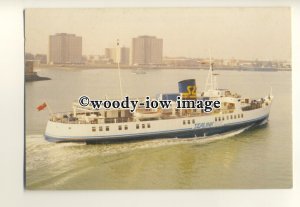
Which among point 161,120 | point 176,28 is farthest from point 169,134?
point 176,28

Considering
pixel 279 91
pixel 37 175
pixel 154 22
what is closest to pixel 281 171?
pixel 279 91

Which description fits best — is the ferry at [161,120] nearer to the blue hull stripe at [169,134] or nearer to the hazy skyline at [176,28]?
the blue hull stripe at [169,134]

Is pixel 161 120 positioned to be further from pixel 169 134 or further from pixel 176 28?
pixel 176 28

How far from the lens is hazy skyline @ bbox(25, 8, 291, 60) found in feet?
6.91

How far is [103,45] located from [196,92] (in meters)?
0.55

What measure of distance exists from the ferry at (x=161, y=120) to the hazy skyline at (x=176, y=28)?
171mm

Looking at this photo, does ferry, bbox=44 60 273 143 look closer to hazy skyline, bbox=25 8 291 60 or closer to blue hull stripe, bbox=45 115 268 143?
blue hull stripe, bbox=45 115 268 143

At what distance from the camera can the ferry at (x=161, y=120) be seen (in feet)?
6.89

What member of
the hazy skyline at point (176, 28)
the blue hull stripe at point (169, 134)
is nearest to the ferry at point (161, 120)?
the blue hull stripe at point (169, 134)

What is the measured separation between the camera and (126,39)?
6.92 feet

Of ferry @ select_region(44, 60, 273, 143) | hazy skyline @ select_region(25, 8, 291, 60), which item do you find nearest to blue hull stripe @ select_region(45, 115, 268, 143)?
ferry @ select_region(44, 60, 273, 143)

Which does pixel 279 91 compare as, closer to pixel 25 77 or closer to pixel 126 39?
pixel 126 39

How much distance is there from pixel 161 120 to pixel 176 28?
0.50 metres

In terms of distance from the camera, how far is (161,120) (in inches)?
83.8
